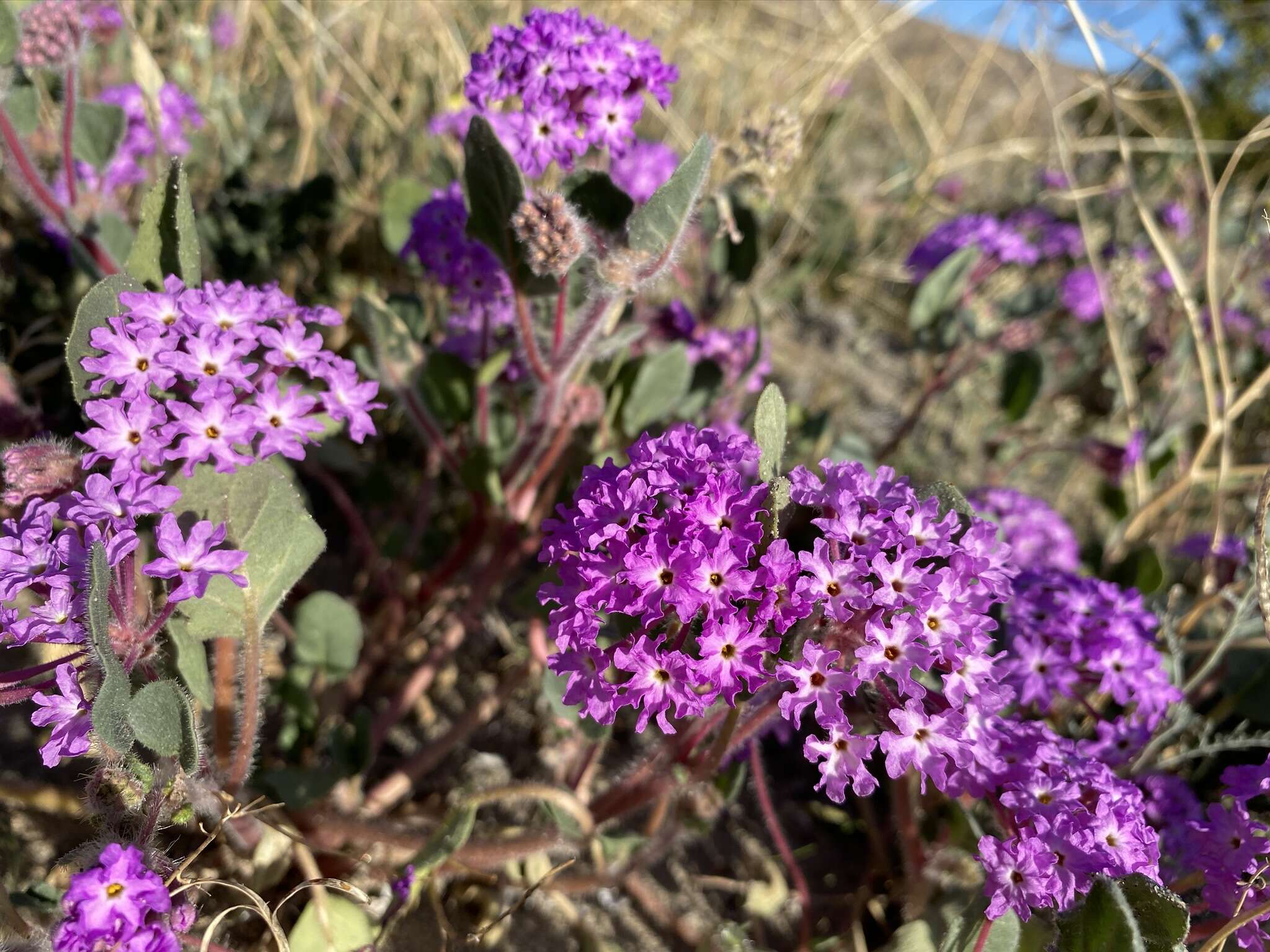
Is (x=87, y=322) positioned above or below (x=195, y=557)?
above

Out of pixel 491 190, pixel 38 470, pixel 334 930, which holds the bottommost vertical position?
pixel 334 930

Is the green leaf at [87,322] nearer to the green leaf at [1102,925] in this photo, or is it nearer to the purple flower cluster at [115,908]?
the purple flower cluster at [115,908]

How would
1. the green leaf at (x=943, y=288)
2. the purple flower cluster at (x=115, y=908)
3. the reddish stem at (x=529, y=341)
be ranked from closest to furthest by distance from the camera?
the purple flower cluster at (x=115, y=908) → the reddish stem at (x=529, y=341) → the green leaf at (x=943, y=288)

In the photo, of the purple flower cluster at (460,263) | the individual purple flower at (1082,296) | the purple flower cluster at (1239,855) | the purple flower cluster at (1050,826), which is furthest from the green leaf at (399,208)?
the individual purple flower at (1082,296)

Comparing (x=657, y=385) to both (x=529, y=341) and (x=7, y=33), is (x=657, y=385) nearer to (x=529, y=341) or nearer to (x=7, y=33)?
(x=529, y=341)

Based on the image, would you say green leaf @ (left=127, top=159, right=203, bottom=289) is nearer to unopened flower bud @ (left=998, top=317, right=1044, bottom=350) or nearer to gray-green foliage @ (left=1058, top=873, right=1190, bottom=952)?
gray-green foliage @ (left=1058, top=873, right=1190, bottom=952)

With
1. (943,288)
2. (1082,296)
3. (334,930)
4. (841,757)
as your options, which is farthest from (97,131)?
(1082,296)

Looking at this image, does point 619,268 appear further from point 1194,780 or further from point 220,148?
point 220,148
